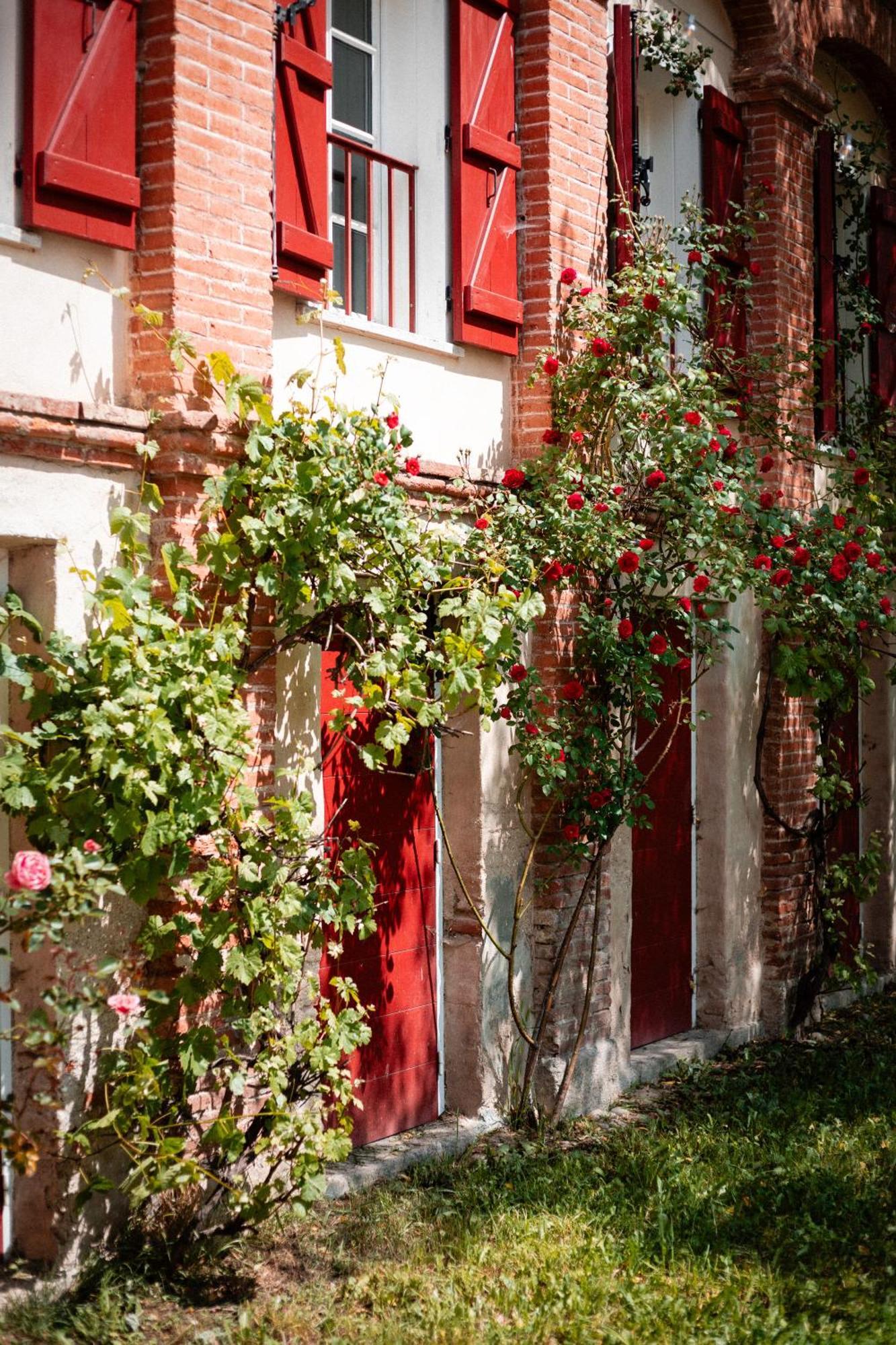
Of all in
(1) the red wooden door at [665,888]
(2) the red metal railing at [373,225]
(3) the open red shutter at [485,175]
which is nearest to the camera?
(2) the red metal railing at [373,225]

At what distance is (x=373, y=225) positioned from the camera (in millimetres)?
6867

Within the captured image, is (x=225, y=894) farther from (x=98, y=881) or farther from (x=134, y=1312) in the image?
(x=134, y=1312)

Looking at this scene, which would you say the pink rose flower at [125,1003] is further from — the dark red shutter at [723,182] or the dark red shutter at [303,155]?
the dark red shutter at [723,182]

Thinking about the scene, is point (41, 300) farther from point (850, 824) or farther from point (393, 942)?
point (850, 824)

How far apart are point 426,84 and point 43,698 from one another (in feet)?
13.1

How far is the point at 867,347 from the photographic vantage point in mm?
11242

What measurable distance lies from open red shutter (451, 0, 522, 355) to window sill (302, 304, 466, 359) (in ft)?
0.31

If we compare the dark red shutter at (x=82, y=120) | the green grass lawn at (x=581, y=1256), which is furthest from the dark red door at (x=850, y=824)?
the dark red shutter at (x=82, y=120)

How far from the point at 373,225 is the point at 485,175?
27.2 inches

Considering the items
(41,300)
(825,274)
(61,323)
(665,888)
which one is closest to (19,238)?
(41,300)

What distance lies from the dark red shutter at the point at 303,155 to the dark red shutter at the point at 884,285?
20.1 feet

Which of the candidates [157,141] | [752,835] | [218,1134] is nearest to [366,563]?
[157,141]

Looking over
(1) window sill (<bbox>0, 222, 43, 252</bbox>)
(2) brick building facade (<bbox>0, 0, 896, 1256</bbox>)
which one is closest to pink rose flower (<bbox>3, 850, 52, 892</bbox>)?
(2) brick building facade (<bbox>0, 0, 896, 1256</bbox>)

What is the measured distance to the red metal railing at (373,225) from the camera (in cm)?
664
